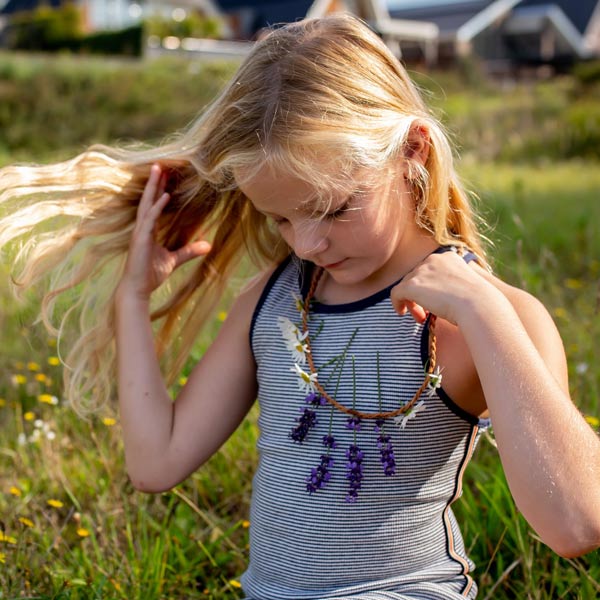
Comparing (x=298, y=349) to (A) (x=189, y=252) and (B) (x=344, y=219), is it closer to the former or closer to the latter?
(B) (x=344, y=219)

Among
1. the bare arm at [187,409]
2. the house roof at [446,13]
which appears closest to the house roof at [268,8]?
the house roof at [446,13]

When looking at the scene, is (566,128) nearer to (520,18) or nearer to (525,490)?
(525,490)

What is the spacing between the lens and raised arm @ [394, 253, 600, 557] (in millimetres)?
1291

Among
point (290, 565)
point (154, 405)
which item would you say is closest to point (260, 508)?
point (290, 565)

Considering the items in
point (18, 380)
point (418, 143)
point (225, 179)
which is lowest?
point (18, 380)

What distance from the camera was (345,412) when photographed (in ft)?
5.29

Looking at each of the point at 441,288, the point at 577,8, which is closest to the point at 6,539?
the point at 441,288

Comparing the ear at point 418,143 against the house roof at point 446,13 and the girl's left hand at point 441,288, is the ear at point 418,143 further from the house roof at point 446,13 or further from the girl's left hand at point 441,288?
the house roof at point 446,13

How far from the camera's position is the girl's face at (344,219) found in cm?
154

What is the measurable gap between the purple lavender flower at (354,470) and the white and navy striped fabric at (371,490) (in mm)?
13

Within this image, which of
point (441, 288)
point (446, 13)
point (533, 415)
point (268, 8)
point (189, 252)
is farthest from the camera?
point (446, 13)

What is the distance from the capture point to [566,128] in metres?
12.8

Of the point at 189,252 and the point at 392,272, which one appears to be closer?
the point at 392,272

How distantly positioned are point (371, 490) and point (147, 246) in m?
0.75
